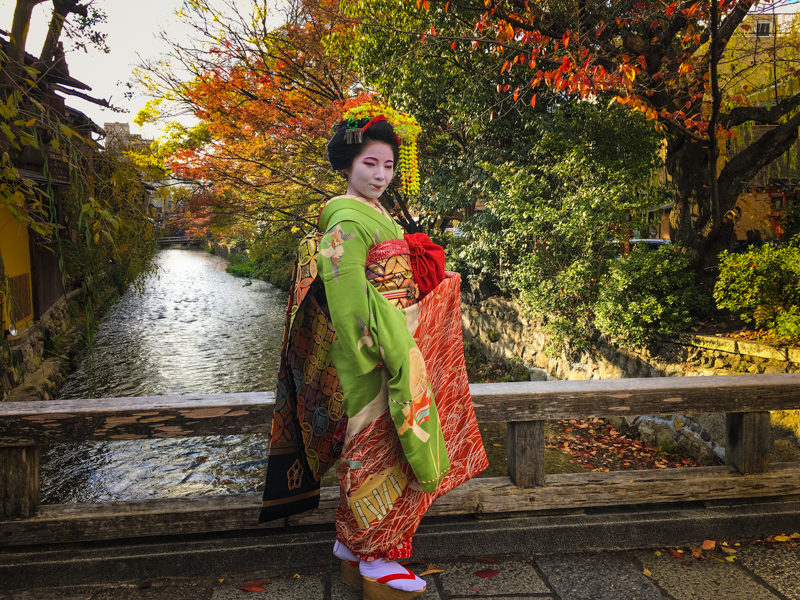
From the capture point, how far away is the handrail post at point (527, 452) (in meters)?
2.49

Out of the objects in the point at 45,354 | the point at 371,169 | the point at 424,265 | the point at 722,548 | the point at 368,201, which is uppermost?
the point at 371,169

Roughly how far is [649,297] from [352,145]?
443 cm

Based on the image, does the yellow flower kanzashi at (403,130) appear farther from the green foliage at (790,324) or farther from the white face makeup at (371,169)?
the green foliage at (790,324)

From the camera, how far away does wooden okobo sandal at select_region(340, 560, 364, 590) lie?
7.06 ft

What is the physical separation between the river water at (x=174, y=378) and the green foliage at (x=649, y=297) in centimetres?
408

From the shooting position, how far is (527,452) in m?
2.49

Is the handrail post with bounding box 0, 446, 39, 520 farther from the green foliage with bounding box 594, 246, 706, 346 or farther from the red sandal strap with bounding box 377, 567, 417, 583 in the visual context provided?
the green foliage with bounding box 594, 246, 706, 346

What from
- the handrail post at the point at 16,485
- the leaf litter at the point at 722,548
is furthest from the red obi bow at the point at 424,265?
the handrail post at the point at 16,485

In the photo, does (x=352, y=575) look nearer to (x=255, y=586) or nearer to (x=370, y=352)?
(x=255, y=586)

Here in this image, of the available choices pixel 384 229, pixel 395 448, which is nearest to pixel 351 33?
pixel 384 229

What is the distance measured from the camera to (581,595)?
2.14 metres

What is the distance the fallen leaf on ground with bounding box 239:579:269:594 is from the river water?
5.75ft

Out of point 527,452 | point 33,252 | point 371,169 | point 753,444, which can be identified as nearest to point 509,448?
point 527,452

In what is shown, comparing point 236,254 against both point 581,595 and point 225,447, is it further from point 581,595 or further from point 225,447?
point 581,595
